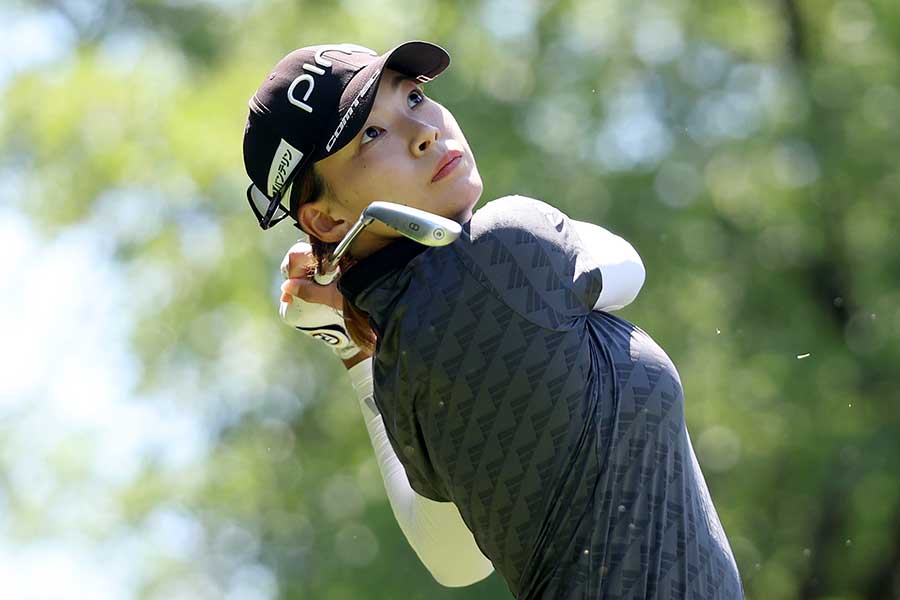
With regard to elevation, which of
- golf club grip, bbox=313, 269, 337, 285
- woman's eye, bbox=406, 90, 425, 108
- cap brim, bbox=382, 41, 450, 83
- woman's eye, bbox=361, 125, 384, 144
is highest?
cap brim, bbox=382, 41, 450, 83

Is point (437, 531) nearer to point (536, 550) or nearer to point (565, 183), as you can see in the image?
point (536, 550)

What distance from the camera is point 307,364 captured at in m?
11.3

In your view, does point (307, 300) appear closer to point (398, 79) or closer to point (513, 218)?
point (398, 79)

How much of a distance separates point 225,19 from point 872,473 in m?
6.25

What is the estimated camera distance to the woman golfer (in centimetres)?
249

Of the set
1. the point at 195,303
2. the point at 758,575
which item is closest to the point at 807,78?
the point at 758,575

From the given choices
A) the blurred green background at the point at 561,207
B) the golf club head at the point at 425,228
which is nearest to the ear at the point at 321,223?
the golf club head at the point at 425,228

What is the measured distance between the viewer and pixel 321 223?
2.83 meters

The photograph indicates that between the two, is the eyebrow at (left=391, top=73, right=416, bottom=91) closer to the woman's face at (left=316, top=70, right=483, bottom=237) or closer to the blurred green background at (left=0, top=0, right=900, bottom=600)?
the woman's face at (left=316, top=70, right=483, bottom=237)

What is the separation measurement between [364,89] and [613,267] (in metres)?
0.51

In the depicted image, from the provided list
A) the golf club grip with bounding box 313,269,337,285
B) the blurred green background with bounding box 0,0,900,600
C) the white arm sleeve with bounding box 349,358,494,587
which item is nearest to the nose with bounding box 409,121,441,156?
the golf club grip with bounding box 313,269,337,285

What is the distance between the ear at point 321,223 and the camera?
110 inches

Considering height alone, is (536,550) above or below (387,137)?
below

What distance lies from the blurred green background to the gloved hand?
262 inches
